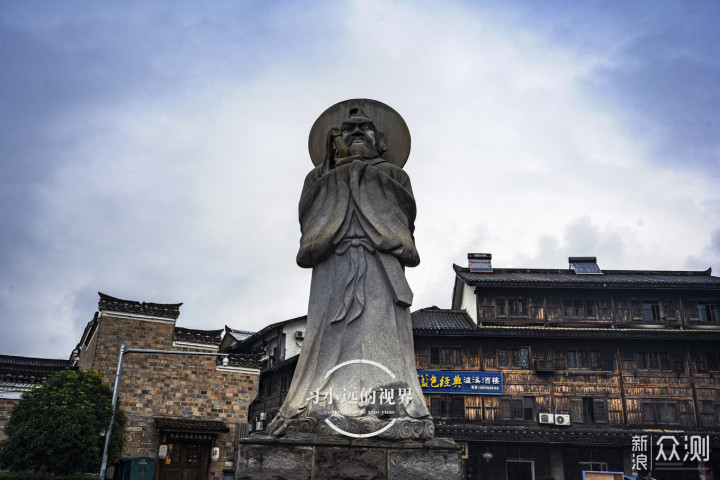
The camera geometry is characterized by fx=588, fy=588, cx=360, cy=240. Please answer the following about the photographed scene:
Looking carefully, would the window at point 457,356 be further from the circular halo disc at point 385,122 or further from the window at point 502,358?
the circular halo disc at point 385,122

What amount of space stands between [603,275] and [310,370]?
108 feet

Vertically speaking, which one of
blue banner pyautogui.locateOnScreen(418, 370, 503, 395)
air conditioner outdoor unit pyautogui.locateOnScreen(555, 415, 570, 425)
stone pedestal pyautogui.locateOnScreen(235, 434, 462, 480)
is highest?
blue banner pyautogui.locateOnScreen(418, 370, 503, 395)

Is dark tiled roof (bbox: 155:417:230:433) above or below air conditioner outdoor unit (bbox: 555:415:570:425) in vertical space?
below

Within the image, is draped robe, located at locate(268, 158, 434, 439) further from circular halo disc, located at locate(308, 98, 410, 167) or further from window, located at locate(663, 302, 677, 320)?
window, located at locate(663, 302, 677, 320)

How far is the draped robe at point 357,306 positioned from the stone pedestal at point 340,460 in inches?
6.8

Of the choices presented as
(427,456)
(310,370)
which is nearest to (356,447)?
(427,456)

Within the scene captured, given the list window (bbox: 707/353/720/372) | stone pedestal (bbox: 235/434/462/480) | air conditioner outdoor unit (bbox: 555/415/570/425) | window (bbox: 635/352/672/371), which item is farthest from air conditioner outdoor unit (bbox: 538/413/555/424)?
stone pedestal (bbox: 235/434/462/480)

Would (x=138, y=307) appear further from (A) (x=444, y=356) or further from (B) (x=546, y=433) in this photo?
(B) (x=546, y=433)

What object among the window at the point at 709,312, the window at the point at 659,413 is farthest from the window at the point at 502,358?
the window at the point at 709,312

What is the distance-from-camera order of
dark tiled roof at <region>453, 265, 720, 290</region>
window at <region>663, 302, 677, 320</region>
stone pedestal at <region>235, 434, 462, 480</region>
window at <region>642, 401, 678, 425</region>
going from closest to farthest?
stone pedestal at <region>235, 434, 462, 480</region> → window at <region>642, 401, 678, 425</region> → dark tiled roof at <region>453, 265, 720, 290</region> → window at <region>663, 302, 677, 320</region>

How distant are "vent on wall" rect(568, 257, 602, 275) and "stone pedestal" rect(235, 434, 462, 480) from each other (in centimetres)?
3302

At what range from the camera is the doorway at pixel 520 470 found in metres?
29.3

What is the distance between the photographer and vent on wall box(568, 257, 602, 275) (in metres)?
35.6

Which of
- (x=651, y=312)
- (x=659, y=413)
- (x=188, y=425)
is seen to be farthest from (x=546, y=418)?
(x=188, y=425)
